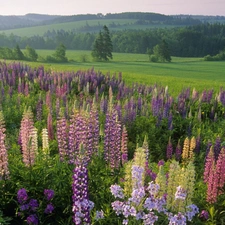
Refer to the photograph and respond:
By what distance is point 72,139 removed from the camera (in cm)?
638

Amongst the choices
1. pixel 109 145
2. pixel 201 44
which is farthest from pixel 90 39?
pixel 109 145

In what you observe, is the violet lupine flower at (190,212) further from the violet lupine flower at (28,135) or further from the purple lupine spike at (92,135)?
the violet lupine flower at (28,135)

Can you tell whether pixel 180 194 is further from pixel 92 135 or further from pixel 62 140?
pixel 62 140

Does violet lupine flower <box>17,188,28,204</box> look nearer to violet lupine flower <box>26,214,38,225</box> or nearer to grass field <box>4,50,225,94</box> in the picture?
violet lupine flower <box>26,214,38,225</box>

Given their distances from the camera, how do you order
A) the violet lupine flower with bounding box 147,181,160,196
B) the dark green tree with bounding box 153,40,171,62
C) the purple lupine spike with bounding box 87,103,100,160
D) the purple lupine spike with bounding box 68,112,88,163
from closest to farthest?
the violet lupine flower with bounding box 147,181,160,196 → the purple lupine spike with bounding box 68,112,88,163 → the purple lupine spike with bounding box 87,103,100,160 → the dark green tree with bounding box 153,40,171,62

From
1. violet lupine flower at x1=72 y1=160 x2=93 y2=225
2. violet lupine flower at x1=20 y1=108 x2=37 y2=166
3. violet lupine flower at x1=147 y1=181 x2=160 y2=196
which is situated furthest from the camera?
violet lupine flower at x1=20 y1=108 x2=37 y2=166

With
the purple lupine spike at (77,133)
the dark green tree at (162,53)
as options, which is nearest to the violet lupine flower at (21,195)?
the purple lupine spike at (77,133)

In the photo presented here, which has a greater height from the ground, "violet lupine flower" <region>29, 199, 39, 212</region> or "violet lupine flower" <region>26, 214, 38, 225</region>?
"violet lupine flower" <region>29, 199, 39, 212</region>

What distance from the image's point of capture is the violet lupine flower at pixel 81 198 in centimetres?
407

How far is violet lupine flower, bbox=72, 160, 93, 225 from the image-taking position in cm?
407

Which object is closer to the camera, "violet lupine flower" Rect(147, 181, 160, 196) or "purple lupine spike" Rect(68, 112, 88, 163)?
"violet lupine flower" Rect(147, 181, 160, 196)

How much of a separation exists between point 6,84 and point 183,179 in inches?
547

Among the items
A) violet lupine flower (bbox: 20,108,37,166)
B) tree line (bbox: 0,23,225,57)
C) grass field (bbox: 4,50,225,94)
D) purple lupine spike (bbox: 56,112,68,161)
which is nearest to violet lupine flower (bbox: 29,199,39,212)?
violet lupine flower (bbox: 20,108,37,166)

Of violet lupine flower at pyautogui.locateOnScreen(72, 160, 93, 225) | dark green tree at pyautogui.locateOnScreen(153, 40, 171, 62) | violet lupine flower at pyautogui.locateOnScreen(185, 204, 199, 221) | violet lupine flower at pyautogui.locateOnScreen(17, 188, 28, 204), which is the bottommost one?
dark green tree at pyautogui.locateOnScreen(153, 40, 171, 62)
